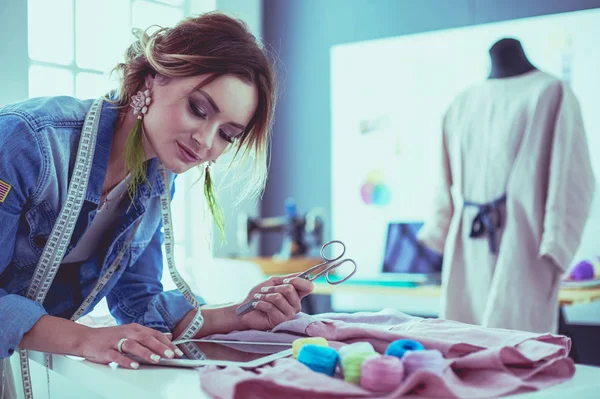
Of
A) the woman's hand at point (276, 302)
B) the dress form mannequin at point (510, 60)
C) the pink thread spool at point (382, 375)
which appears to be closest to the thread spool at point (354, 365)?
the pink thread spool at point (382, 375)

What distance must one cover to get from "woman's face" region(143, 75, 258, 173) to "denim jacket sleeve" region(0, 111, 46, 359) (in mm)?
276

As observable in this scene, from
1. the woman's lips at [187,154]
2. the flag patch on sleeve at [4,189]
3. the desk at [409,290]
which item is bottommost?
the desk at [409,290]

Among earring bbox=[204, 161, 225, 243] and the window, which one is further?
the window

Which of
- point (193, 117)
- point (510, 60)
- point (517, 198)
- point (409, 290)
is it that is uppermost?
point (510, 60)

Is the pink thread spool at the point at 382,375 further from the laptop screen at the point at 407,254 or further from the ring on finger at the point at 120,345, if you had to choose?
the laptop screen at the point at 407,254

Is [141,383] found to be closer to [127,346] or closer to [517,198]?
[127,346]

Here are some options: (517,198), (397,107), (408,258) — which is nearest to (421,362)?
(517,198)

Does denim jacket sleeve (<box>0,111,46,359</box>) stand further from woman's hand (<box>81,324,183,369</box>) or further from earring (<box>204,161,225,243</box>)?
earring (<box>204,161,225,243</box>)

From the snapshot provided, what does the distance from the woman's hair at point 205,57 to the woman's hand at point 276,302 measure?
16.5 inches

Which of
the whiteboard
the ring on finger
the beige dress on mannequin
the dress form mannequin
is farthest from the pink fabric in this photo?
the whiteboard

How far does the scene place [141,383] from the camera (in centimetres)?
90

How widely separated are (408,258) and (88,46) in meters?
2.33

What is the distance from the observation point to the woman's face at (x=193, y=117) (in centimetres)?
136

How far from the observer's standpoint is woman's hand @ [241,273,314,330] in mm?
1273
